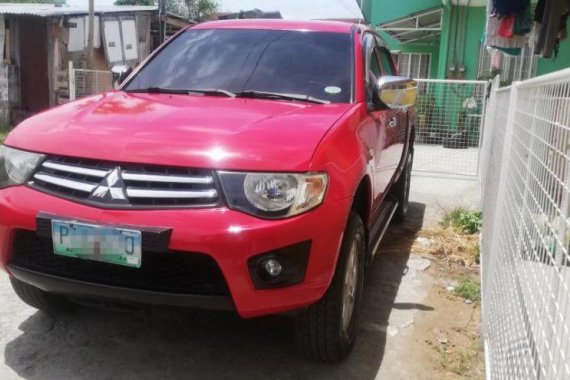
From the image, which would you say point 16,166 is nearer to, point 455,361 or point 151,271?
point 151,271

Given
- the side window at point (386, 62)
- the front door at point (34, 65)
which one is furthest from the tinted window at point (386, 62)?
the front door at point (34, 65)

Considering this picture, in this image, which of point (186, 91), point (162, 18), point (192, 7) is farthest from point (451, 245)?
point (192, 7)

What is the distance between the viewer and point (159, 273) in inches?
96.5

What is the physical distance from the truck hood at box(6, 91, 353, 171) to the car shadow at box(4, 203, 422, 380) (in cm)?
69

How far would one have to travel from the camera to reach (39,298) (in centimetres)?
316

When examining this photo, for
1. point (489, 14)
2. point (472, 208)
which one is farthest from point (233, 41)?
point (489, 14)

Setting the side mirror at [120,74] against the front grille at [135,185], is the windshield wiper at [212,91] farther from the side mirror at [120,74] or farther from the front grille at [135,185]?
the front grille at [135,185]

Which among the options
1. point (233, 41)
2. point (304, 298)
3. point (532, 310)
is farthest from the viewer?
point (233, 41)

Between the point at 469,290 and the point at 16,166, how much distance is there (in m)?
3.01

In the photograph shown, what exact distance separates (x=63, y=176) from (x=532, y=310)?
1.98 metres

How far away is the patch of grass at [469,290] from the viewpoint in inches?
156

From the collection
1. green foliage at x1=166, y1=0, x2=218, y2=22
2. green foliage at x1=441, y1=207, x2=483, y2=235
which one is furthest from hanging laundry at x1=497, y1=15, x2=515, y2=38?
green foliage at x1=166, y1=0, x2=218, y2=22

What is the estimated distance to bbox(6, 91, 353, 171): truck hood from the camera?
2.40 metres

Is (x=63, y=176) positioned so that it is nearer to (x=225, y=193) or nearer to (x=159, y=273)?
(x=159, y=273)
